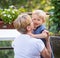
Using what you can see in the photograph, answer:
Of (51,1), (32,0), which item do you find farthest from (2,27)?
(32,0)

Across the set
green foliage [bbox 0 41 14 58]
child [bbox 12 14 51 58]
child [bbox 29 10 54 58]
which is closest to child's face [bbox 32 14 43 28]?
child [bbox 29 10 54 58]

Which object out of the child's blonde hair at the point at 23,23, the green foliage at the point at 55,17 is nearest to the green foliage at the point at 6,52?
the green foliage at the point at 55,17

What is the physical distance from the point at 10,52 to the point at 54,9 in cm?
86

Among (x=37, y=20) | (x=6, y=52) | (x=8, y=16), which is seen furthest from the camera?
(x=8, y=16)

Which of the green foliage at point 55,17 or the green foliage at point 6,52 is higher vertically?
the green foliage at point 55,17

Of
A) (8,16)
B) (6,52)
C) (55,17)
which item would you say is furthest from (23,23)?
(55,17)

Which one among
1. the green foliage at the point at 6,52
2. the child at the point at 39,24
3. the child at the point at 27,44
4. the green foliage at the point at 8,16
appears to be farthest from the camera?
the green foliage at the point at 8,16

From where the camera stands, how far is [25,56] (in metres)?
2.33

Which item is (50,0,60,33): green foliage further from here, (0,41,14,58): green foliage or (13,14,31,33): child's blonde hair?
(13,14,31,33): child's blonde hair

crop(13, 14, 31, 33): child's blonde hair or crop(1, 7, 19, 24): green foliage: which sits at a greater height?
crop(13, 14, 31, 33): child's blonde hair

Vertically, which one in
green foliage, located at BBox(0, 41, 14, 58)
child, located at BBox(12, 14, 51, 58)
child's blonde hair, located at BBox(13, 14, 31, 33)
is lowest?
green foliage, located at BBox(0, 41, 14, 58)

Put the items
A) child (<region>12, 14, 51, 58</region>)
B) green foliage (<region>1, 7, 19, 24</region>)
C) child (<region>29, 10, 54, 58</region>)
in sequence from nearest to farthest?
child (<region>12, 14, 51, 58</region>) → child (<region>29, 10, 54, 58</region>) → green foliage (<region>1, 7, 19, 24</region>)

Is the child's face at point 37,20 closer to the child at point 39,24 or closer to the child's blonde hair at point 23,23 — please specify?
the child at point 39,24

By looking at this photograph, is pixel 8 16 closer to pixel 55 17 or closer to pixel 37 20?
A: pixel 55 17
